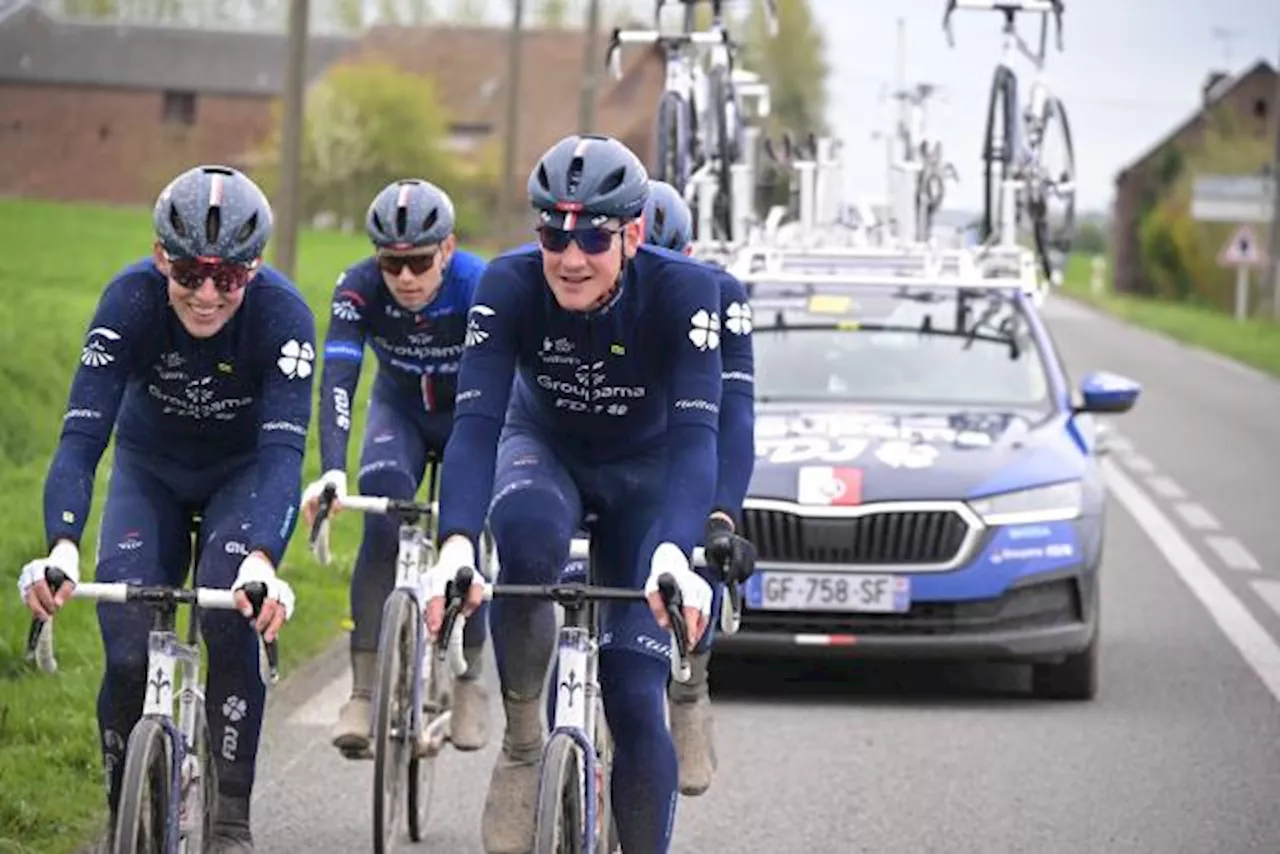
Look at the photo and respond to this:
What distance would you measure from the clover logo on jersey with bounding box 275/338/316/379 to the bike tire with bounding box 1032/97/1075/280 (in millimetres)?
9089

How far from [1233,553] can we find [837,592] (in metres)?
6.14

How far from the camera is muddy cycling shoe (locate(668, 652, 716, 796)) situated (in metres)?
8.35

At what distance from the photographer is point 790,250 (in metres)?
14.0

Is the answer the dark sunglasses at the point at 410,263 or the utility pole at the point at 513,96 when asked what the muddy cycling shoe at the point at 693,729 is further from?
the utility pole at the point at 513,96

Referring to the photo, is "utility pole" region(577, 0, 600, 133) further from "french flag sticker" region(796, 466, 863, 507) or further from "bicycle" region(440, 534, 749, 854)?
"bicycle" region(440, 534, 749, 854)

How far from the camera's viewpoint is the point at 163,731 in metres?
6.55

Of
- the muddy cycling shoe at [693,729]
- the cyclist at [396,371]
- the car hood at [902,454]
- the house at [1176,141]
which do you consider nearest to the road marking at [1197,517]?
the car hood at [902,454]

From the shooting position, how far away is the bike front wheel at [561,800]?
6.23 meters

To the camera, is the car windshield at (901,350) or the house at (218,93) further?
the house at (218,93)

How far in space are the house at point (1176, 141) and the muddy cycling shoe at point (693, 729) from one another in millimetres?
120325

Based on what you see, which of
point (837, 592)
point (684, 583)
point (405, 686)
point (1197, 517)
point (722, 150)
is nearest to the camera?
point (684, 583)

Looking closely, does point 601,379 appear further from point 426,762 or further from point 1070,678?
point 1070,678

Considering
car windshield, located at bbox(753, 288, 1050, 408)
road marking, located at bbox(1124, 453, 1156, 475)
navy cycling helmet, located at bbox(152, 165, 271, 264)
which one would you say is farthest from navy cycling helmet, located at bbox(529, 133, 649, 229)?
road marking, located at bbox(1124, 453, 1156, 475)

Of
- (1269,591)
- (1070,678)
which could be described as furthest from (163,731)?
(1269,591)
